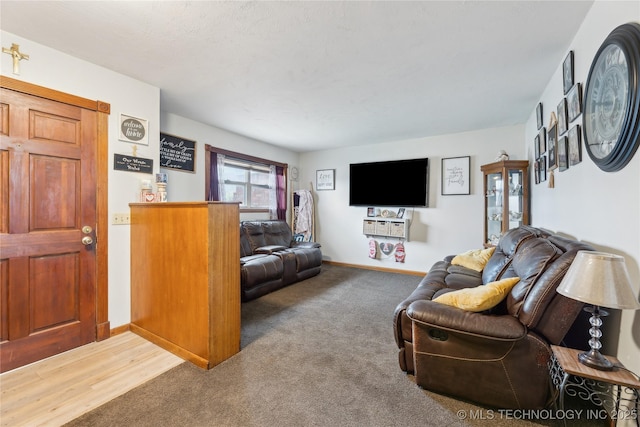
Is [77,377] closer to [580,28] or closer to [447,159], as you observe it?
[580,28]

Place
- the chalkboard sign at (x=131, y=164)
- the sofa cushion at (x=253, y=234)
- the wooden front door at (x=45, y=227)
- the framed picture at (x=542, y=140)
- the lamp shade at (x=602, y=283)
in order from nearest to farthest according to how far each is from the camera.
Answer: the lamp shade at (x=602, y=283), the wooden front door at (x=45, y=227), the chalkboard sign at (x=131, y=164), the framed picture at (x=542, y=140), the sofa cushion at (x=253, y=234)

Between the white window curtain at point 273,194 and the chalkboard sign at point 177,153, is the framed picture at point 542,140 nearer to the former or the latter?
the white window curtain at point 273,194

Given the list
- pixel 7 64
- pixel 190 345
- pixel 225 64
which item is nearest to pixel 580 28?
pixel 225 64

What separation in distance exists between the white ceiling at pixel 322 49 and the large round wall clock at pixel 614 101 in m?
0.52

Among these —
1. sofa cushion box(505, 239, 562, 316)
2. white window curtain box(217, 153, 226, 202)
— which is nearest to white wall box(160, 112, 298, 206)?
white window curtain box(217, 153, 226, 202)

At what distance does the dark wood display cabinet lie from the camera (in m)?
3.55

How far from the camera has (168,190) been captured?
357cm

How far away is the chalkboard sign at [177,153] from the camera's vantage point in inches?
138

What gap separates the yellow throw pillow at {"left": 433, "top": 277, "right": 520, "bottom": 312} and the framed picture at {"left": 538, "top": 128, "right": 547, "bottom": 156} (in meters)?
1.91

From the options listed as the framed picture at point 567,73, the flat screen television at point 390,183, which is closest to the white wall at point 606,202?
the framed picture at point 567,73

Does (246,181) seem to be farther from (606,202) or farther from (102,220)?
(606,202)

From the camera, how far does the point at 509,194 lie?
A: 3.64 meters

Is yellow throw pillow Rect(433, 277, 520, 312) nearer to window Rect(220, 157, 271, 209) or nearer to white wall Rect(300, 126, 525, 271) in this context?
white wall Rect(300, 126, 525, 271)

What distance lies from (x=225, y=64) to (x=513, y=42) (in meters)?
2.31
